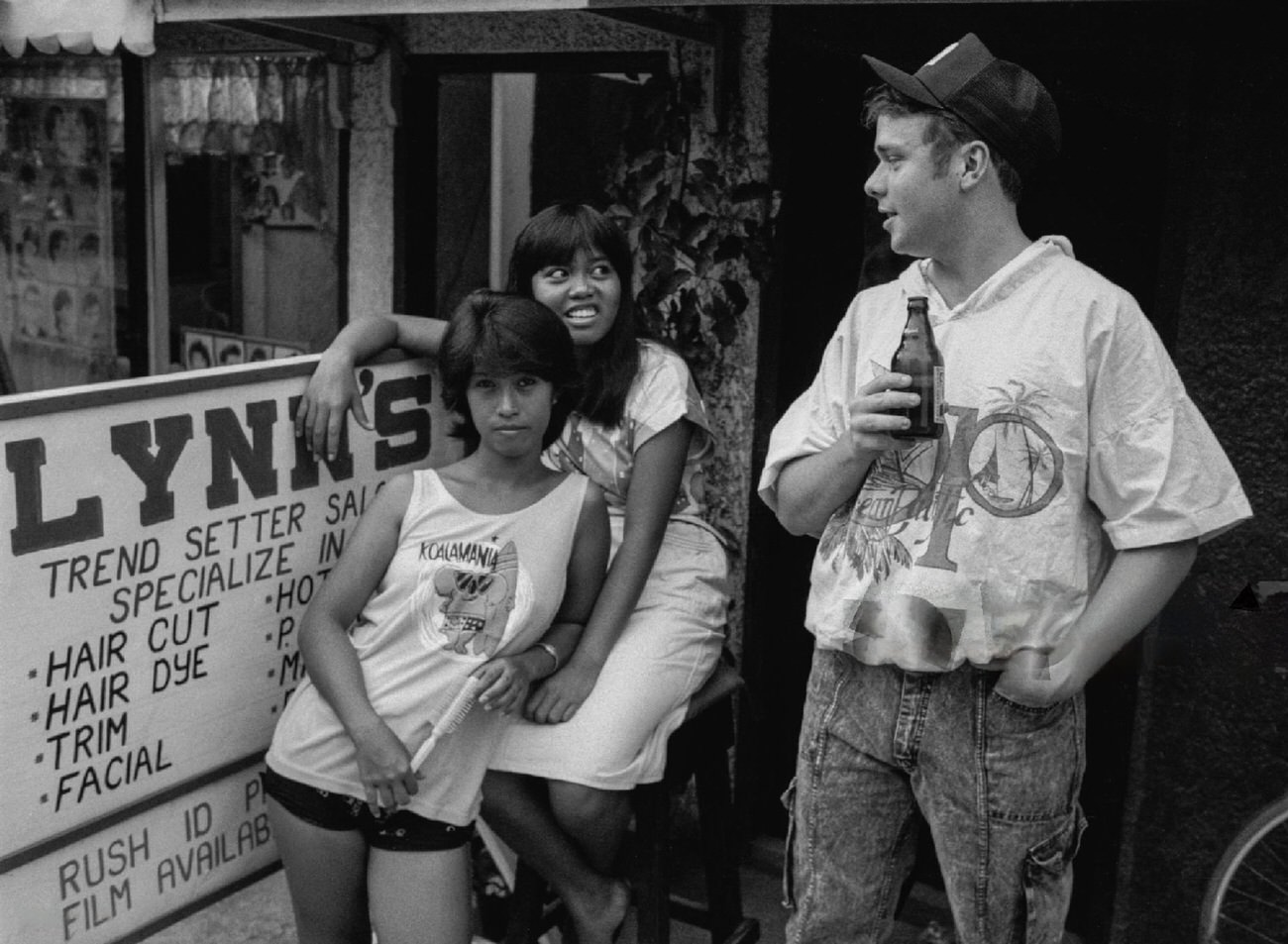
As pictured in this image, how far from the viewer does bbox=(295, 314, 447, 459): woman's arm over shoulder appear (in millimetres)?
2789

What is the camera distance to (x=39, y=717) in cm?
238

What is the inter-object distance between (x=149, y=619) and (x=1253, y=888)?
2.52 metres

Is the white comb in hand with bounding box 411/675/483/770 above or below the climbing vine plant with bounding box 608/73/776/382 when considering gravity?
below

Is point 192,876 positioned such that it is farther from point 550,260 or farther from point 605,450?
point 550,260

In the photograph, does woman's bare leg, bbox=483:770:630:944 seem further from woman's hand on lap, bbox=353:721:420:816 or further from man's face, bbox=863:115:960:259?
man's face, bbox=863:115:960:259

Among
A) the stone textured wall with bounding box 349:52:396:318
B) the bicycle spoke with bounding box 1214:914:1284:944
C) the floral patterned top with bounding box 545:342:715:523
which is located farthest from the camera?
the stone textured wall with bounding box 349:52:396:318

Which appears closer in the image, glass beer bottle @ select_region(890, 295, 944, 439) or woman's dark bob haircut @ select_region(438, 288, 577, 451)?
glass beer bottle @ select_region(890, 295, 944, 439)

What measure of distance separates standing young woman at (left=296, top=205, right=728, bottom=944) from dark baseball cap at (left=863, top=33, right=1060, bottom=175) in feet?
3.15

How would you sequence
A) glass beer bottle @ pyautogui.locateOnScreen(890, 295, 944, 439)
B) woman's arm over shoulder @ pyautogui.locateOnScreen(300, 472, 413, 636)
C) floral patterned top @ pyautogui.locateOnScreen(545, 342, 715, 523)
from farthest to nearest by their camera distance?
floral patterned top @ pyautogui.locateOnScreen(545, 342, 715, 523) → woman's arm over shoulder @ pyautogui.locateOnScreen(300, 472, 413, 636) → glass beer bottle @ pyautogui.locateOnScreen(890, 295, 944, 439)

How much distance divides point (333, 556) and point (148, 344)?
278 cm

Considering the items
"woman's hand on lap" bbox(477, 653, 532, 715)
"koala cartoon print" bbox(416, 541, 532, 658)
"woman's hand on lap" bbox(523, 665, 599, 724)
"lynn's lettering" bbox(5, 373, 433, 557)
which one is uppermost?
"lynn's lettering" bbox(5, 373, 433, 557)

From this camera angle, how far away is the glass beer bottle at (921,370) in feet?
7.05

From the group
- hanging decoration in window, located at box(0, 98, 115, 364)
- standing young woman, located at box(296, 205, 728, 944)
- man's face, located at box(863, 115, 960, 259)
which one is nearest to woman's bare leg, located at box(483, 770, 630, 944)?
standing young woman, located at box(296, 205, 728, 944)

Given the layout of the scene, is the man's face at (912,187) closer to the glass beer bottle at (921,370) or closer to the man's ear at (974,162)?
the man's ear at (974,162)
